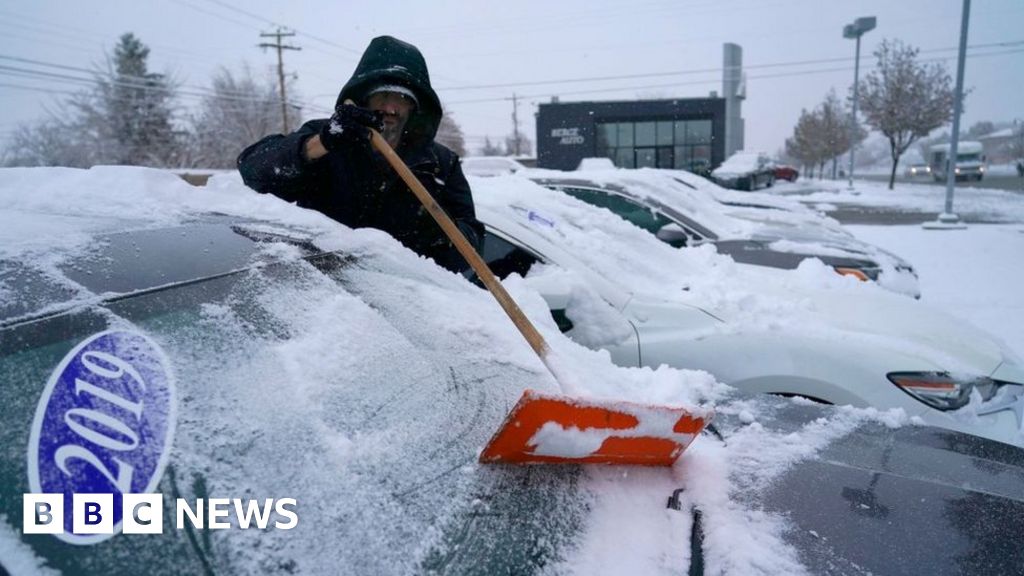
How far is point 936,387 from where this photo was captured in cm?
277

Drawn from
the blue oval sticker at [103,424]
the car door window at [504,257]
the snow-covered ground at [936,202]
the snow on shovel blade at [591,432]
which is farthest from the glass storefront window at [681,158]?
the blue oval sticker at [103,424]

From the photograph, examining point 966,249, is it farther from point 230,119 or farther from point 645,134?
point 230,119

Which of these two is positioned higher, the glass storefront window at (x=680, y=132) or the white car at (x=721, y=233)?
the glass storefront window at (x=680, y=132)

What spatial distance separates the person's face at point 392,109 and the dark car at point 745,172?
2729 centimetres

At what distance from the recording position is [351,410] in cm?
126

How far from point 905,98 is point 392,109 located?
34323mm

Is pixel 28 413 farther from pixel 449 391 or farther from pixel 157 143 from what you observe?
pixel 157 143

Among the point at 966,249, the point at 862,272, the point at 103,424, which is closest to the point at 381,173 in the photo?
the point at 103,424

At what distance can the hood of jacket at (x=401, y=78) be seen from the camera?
276 cm

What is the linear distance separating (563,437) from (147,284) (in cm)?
86

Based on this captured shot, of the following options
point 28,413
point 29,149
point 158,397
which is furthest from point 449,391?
point 29,149

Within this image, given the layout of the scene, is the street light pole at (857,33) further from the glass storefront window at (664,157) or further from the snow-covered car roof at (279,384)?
the snow-covered car roof at (279,384)

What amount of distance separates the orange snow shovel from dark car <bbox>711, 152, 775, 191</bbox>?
2838 cm

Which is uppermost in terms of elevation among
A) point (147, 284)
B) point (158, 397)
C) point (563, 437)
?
point (147, 284)
